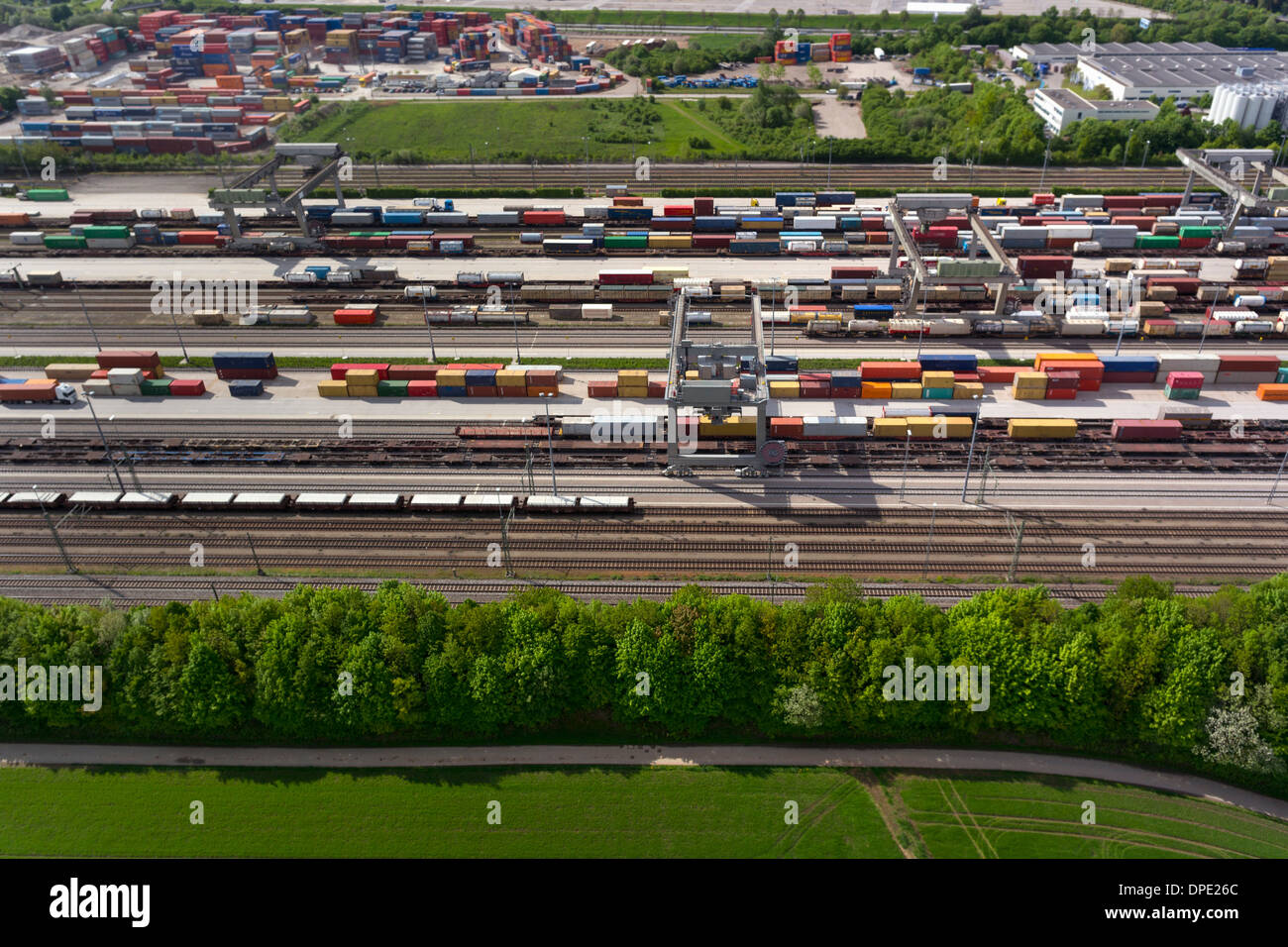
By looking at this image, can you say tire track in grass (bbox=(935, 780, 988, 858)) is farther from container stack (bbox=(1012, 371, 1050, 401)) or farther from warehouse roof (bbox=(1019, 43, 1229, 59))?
warehouse roof (bbox=(1019, 43, 1229, 59))

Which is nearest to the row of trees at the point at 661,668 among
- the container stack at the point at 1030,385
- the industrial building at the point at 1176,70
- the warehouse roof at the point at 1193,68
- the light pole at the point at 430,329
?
the container stack at the point at 1030,385

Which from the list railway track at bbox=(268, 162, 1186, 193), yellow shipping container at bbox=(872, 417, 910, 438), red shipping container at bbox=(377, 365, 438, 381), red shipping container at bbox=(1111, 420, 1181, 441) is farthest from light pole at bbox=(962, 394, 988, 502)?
railway track at bbox=(268, 162, 1186, 193)

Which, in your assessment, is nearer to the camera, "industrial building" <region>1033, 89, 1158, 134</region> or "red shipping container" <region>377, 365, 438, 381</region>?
"red shipping container" <region>377, 365, 438, 381</region>

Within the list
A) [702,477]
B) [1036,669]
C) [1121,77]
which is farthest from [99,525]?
[1121,77]

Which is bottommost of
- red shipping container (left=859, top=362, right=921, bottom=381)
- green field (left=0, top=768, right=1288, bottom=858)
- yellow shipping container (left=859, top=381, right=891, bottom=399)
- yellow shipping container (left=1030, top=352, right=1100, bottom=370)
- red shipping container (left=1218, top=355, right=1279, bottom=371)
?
green field (left=0, top=768, right=1288, bottom=858)

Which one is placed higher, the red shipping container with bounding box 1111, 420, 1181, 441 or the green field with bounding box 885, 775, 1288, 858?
the red shipping container with bounding box 1111, 420, 1181, 441

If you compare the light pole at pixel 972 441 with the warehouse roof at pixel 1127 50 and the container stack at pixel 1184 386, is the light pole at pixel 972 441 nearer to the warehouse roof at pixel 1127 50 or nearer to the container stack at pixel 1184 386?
the container stack at pixel 1184 386

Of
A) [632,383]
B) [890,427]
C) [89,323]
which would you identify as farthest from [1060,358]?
[89,323]
